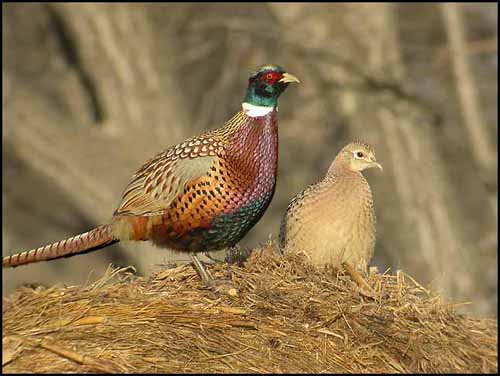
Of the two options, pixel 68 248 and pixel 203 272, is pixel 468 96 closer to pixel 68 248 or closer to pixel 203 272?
pixel 203 272

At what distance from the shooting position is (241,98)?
17.1m

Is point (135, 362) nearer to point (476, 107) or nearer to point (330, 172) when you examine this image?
point (330, 172)

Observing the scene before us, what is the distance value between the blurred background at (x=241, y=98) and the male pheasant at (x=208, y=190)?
7410 mm

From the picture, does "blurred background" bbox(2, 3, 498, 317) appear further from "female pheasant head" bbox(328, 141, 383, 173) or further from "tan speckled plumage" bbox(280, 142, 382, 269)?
"tan speckled plumage" bbox(280, 142, 382, 269)

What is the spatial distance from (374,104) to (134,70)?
3963 millimetres

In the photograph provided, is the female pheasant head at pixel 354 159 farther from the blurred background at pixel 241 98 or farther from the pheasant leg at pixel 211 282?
the blurred background at pixel 241 98

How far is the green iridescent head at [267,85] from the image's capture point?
682 centimetres

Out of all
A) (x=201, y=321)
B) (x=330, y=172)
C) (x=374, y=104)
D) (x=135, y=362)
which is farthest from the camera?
(x=374, y=104)

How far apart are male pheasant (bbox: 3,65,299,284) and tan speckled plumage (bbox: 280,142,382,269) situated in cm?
85

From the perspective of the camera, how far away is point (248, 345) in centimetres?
562

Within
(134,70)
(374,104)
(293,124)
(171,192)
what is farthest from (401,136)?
(171,192)

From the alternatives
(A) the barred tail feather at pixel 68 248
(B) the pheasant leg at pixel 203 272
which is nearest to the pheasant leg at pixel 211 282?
(B) the pheasant leg at pixel 203 272

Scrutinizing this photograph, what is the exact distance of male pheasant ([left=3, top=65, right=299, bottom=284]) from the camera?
21.4 feet

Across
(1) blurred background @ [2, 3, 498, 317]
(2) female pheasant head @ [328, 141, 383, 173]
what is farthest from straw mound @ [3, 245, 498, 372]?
(1) blurred background @ [2, 3, 498, 317]
